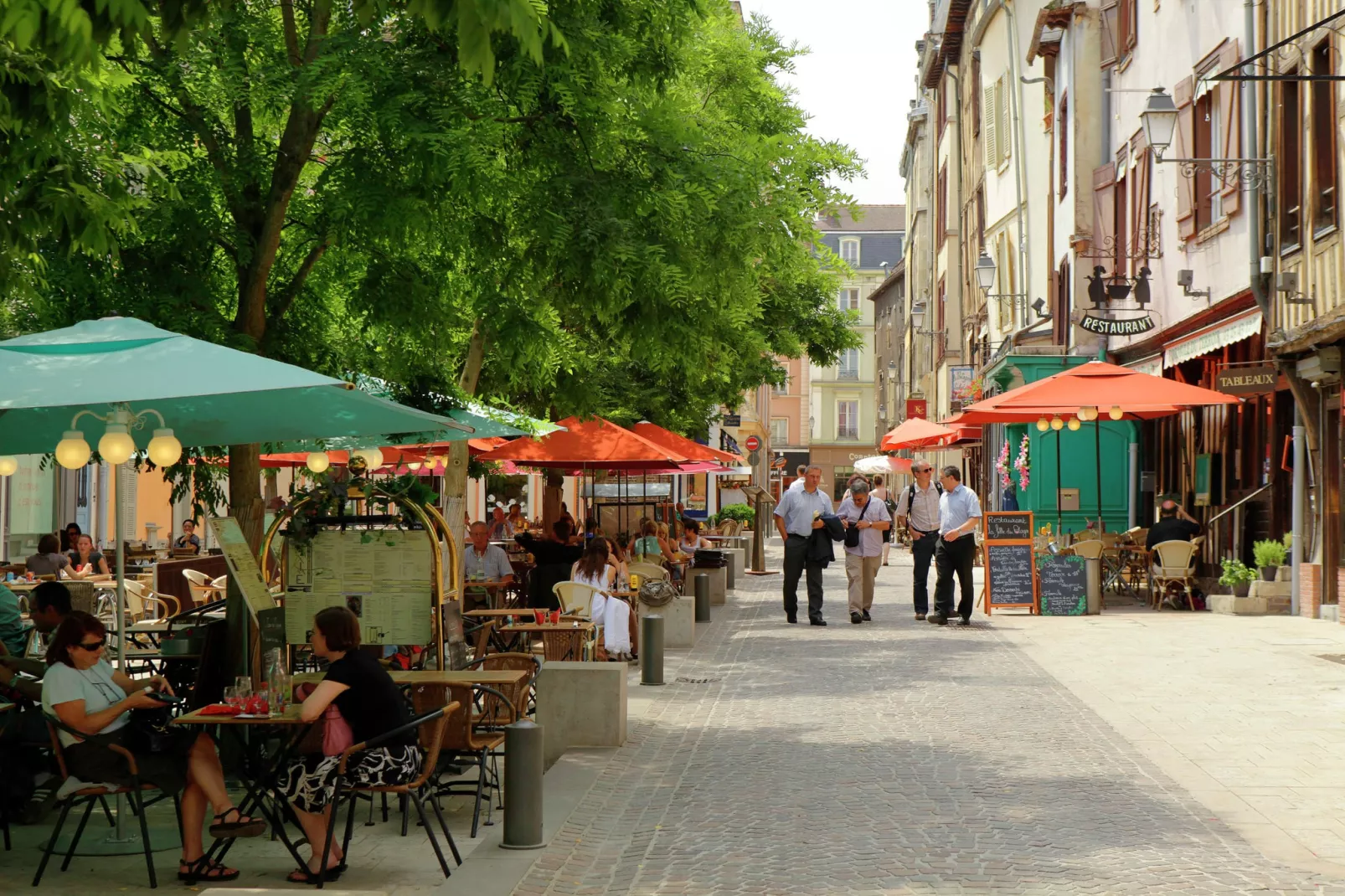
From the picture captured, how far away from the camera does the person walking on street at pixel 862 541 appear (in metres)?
20.5

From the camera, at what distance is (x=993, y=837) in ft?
26.2

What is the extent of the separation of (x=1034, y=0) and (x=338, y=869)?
115 feet

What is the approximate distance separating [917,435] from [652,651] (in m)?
17.7

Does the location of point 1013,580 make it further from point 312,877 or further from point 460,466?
point 312,877

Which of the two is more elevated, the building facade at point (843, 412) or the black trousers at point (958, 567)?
the building facade at point (843, 412)

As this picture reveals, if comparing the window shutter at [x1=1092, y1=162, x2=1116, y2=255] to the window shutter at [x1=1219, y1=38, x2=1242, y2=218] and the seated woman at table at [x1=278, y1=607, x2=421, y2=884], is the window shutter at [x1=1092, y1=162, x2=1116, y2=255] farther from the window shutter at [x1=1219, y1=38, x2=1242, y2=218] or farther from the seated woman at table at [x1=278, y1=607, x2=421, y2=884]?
the seated woman at table at [x1=278, y1=607, x2=421, y2=884]

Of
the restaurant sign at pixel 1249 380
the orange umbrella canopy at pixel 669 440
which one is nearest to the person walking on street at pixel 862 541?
the orange umbrella canopy at pixel 669 440

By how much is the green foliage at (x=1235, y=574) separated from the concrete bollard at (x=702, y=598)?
6407 millimetres

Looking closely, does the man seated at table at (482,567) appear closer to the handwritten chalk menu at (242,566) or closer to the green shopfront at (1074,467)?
the handwritten chalk menu at (242,566)

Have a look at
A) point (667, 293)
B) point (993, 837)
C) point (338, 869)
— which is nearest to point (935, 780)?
point (993, 837)

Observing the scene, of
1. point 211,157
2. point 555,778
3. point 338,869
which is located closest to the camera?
point 338,869

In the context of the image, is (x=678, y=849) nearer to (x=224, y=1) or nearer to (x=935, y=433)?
(x=224, y=1)

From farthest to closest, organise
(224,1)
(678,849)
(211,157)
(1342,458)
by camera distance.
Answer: (1342,458), (211,157), (678,849), (224,1)

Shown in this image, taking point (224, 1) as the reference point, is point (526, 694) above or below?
below
